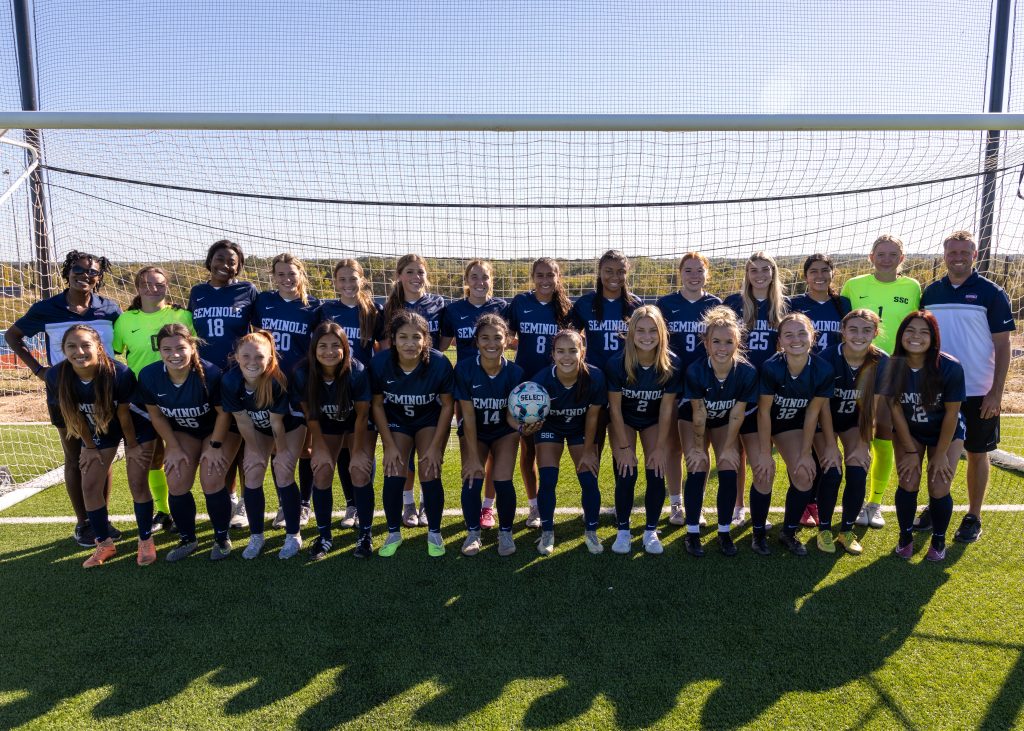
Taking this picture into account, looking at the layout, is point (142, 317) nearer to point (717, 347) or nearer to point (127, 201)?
point (127, 201)

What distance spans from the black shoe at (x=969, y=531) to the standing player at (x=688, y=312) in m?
1.76

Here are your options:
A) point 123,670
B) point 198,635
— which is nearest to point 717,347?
point 198,635

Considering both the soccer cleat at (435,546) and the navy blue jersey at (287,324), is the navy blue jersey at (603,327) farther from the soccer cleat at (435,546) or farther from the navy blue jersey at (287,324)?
the navy blue jersey at (287,324)

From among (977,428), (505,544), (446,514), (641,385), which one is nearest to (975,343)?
(977,428)

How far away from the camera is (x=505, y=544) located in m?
3.62

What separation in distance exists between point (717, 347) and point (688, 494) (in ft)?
3.03

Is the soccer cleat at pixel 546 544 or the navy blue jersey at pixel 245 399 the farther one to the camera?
the soccer cleat at pixel 546 544

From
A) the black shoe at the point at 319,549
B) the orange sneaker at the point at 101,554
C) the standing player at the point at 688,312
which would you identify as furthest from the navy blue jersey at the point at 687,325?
the orange sneaker at the point at 101,554

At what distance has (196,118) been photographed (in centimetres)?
417

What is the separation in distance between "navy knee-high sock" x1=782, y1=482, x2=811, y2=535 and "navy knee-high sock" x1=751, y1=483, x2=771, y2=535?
0.16 metres

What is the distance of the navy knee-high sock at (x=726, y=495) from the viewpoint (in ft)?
11.6

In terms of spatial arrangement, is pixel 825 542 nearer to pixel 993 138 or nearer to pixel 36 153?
pixel 993 138

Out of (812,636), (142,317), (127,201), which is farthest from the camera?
A: (127,201)

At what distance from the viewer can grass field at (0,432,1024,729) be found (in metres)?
2.26
